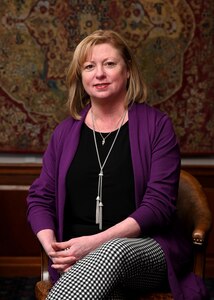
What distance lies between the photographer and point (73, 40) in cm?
363

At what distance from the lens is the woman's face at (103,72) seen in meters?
2.50

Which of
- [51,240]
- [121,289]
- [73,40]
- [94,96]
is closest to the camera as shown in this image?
[121,289]

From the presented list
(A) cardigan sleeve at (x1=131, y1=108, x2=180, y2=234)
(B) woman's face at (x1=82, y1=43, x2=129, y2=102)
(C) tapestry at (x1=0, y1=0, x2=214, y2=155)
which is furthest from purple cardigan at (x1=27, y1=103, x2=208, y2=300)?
(C) tapestry at (x1=0, y1=0, x2=214, y2=155)

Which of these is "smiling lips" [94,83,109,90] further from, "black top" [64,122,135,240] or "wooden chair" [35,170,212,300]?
"wooden chair" [35,170,212,300]

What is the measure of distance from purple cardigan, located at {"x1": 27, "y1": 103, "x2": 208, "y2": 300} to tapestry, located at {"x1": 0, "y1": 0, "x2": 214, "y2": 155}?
3.72 ft

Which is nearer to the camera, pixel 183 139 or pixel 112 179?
pixel 112 179

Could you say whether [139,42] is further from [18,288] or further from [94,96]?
[18,288]

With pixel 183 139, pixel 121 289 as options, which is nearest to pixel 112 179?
pixel 121 289

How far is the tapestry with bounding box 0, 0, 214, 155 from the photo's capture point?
142 inches

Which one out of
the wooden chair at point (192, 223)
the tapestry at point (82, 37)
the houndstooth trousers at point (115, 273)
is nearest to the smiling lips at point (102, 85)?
the wooden chair at point (192, 223)

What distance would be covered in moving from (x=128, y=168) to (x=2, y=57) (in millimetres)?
1604

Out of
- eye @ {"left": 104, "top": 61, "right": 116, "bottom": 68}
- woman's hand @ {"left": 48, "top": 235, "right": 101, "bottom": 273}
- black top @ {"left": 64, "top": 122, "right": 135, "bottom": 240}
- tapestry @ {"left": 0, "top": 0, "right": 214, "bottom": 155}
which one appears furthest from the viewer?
tapestry @ {"left": 0, "top": 0, "right": 214, "bottom": 155}

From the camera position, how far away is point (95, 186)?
2.45 meters

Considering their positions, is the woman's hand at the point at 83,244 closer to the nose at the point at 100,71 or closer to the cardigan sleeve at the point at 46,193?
the cardigan sleeve at the point at 46,193
